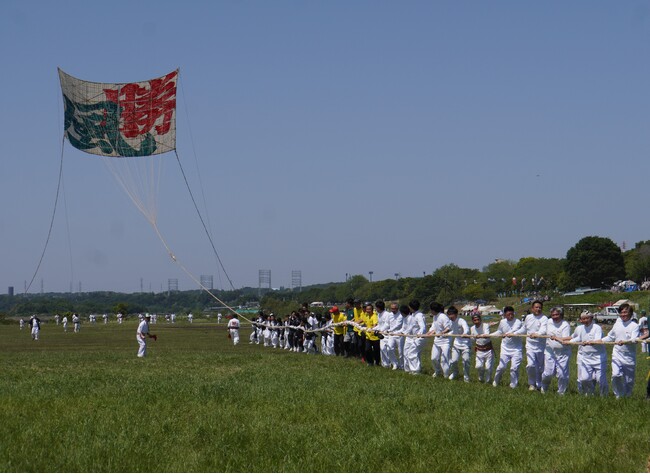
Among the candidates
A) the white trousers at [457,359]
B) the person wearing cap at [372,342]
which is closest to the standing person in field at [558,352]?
the white trousers at [457,359]

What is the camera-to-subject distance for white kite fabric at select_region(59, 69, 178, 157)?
33.5 meters

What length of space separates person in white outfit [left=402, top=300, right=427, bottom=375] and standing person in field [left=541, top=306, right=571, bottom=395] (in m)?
5.27

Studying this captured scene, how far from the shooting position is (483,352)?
21656 millimetres

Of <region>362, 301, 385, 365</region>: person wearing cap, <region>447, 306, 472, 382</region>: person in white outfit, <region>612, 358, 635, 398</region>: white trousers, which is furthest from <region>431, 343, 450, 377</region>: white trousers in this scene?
<region>612, 358, 635, 398</region>: white trousers

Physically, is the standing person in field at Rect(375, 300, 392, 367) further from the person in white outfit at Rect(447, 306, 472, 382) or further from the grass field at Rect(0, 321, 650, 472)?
the grass field at Rect(0, 321, 650, 472)

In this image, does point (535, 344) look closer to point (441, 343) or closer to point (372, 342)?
point (441, 343)

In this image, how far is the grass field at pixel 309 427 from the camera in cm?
1144

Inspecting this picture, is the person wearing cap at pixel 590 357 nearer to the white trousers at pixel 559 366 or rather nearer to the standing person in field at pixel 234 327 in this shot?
the white trousers at pixel 559 366

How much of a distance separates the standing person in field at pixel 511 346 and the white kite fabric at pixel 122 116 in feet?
57.4

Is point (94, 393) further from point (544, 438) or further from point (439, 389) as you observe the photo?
point (544, 438)

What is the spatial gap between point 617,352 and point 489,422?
4767 millimetres

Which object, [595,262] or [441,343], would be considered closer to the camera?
[441,343]

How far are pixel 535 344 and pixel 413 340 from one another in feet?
17.0

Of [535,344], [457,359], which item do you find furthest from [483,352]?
[535,344]
